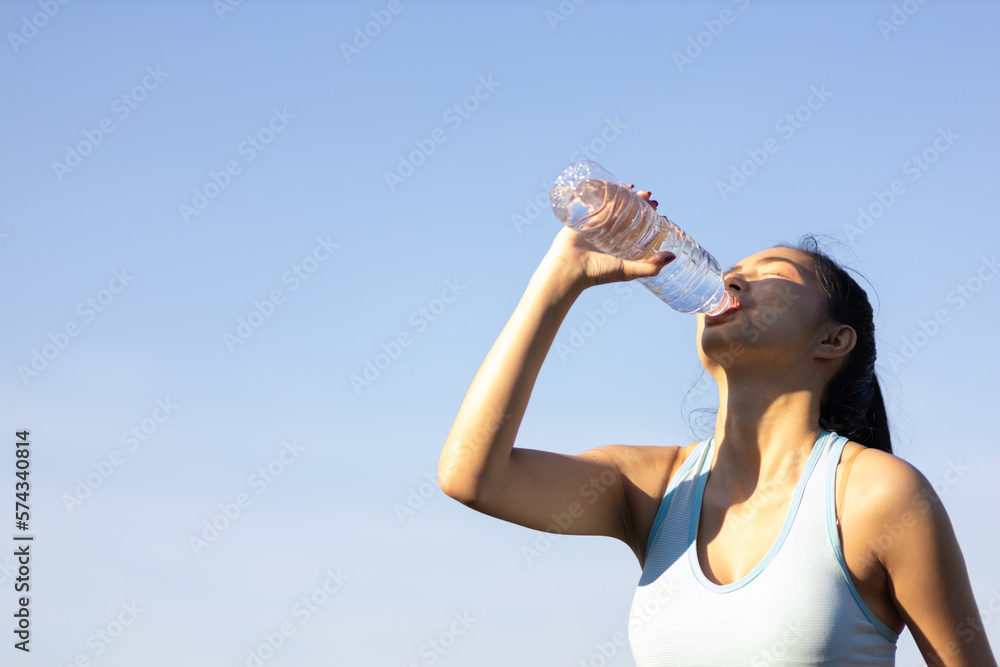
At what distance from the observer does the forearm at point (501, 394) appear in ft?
9.86

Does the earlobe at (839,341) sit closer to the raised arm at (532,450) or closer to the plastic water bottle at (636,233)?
the plastic water bottle at (636,233)

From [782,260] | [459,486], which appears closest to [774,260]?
[782,260]

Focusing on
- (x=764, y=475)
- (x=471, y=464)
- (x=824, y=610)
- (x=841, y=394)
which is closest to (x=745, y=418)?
(x=764, y=475)

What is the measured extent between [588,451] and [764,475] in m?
0.63

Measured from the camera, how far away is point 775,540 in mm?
2877

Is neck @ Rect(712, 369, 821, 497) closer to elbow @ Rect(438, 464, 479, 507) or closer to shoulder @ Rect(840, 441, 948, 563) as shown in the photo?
shoulder @ Rect(840, 441, 948, 563)

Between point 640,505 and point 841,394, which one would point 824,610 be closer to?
point 640,505

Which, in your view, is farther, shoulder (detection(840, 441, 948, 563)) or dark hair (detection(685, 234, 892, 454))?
dark hair (detection(685, 234, 892, 454))

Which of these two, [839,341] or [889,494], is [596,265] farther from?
[889,494]

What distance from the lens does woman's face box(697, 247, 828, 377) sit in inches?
125

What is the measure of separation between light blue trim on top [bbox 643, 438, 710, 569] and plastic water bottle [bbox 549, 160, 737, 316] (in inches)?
20.9

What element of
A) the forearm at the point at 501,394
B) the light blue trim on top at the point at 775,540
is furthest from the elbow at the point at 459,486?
the light blue trim on top at the point at 775,540

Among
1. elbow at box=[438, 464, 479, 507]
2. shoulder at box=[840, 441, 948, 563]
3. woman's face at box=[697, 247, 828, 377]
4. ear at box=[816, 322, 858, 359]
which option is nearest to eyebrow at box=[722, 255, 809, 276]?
woman's face at box=[697, 247, 828, 377]

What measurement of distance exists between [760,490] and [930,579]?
1.98 ft
